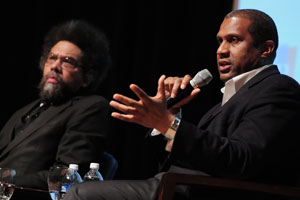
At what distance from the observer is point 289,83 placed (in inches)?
82.1

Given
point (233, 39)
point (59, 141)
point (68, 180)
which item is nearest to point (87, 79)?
point (59, 141)

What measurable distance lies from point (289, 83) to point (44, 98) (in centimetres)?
184

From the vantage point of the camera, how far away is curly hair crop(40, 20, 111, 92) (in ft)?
11.7

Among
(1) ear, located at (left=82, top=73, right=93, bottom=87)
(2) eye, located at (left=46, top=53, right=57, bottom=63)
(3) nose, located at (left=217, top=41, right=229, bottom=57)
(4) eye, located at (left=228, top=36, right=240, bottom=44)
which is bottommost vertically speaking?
(1) ear, located at (left=82, top=73, right=93, bottom=87)

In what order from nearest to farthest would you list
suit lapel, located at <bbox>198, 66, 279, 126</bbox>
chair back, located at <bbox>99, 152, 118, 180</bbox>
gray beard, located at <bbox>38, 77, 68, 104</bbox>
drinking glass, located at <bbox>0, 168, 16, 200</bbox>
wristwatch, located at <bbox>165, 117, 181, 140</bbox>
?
1. wristwatch, located at <bbox>165, 117, 181, 140</bbox>
2. suit lapel, located at <bbox>198, 66, 279, 126</bbox>
3. drinking glass, located at <bbox>0, 168, 16, 200</bbox>
4. chair back, located at <bbox>99, 152, 118, 180</bbox>
5. gray beard, located at <bbox>38, 77, 68, 104</bbox>

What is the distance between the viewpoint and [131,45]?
432 cm

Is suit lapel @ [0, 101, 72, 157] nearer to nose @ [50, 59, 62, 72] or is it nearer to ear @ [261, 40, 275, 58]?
nose @ [50, 59, 62, 72]

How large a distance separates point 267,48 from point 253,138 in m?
0.67

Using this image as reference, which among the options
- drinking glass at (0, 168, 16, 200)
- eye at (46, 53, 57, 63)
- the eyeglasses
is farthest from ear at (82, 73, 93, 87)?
drinking glass at (0, 168, 16, 200)


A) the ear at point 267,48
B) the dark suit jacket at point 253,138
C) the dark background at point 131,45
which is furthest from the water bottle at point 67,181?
the dark background at point 131,45

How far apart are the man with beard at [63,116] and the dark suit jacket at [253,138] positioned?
3.22 ft

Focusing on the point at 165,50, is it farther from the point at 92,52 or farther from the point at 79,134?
the point at 79,134

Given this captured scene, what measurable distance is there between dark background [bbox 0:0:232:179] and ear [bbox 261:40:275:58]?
1672mm

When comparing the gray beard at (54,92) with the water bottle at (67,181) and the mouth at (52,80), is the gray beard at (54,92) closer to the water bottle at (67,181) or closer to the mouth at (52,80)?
the mouth at (52,80)
